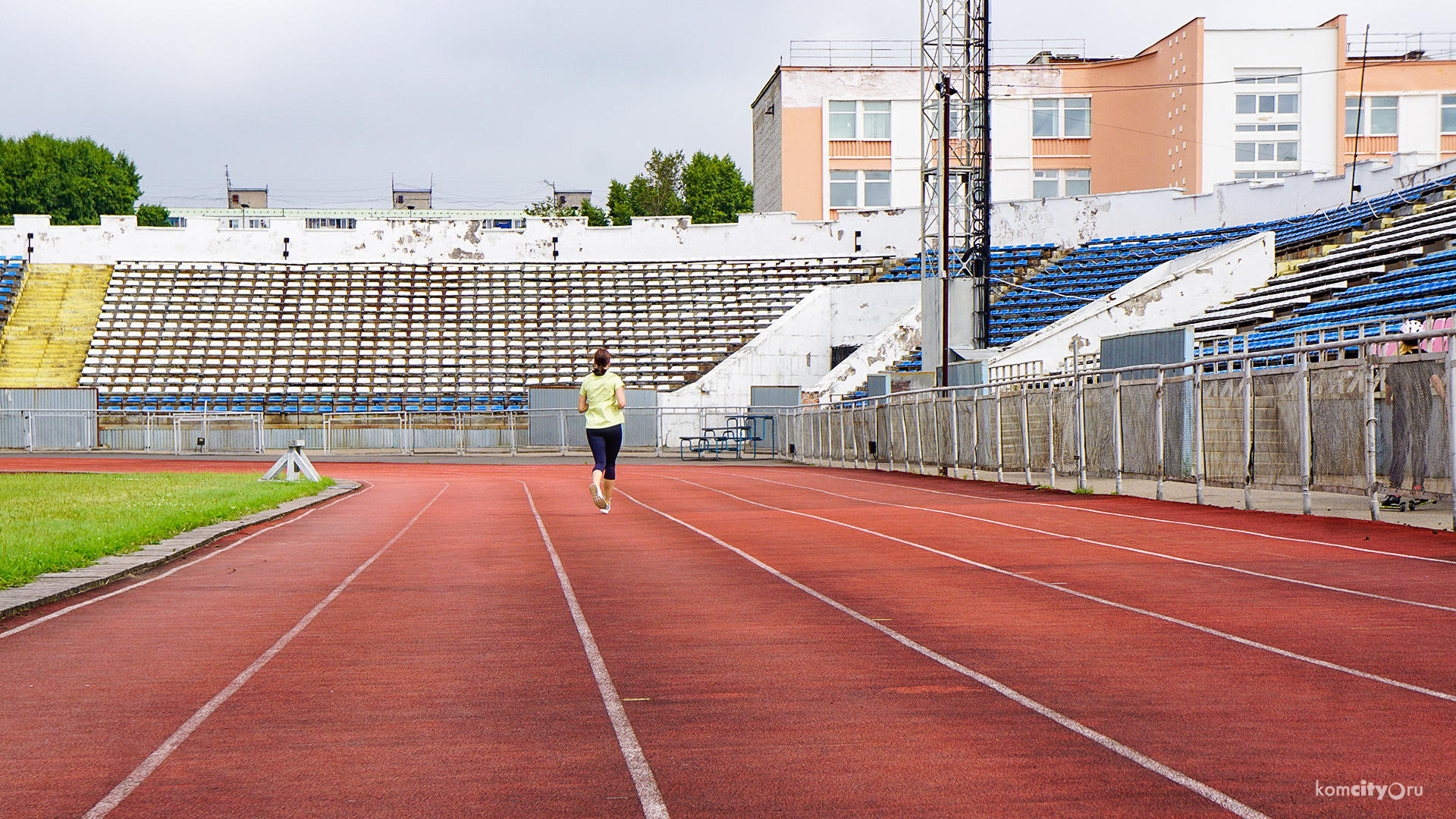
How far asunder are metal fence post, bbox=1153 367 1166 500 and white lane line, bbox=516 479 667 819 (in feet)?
32.8

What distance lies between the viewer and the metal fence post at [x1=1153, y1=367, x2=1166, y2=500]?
15805 millimetres

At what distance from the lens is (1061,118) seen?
63500 millimetres

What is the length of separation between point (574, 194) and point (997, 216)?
272 ft

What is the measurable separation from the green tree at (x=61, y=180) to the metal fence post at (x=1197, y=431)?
90442 mm

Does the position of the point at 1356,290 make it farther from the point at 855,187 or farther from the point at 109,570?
the point at 855,187

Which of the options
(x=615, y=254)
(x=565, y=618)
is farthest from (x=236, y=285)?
(x=565, y=618)

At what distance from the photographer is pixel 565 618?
7.59 m

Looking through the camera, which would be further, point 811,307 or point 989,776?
point 811,307

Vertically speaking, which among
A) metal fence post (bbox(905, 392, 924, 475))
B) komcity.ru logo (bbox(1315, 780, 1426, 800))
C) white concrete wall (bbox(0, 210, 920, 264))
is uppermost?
white concrete wall (bbox(0, 210, 920, 264))

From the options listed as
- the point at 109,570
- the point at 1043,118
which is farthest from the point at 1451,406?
the point at 1043,118

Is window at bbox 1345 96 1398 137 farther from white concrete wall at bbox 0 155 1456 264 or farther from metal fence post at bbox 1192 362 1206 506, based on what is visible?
metal fence post at bbox 1192 362 1206 506

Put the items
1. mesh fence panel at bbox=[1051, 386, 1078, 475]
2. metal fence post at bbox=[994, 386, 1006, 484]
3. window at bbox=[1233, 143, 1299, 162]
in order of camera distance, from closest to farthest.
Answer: mesh fence panel at bbox=[1051, 386, 1078, 475], metal fence post at bbox=[994, 386, 1006, 484], window at bbox=[1233, 143, 1299, 162]

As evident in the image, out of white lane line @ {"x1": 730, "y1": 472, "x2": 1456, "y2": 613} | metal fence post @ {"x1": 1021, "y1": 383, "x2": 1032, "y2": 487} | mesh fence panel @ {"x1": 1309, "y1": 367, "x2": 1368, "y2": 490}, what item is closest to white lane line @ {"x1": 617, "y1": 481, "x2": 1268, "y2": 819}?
white lane line @ {"x1": 730, "y1": 472, "x2": 1456, "y2": 613}

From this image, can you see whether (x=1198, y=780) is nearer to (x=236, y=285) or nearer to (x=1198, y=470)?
(x=1198, y=470)
